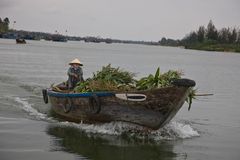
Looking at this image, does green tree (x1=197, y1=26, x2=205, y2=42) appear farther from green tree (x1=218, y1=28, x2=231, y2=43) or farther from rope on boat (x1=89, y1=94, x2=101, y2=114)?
rope on boat (x1=89, y1=94, x2=101, y2=114)

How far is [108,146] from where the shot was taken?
12.3m

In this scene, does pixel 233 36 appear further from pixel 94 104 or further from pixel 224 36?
pixel 94 104

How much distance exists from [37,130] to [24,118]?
6.91 feet

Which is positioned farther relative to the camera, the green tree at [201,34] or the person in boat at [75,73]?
the green tree at [201,34]

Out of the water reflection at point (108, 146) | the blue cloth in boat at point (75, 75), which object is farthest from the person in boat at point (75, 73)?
the water reflection at point (108, 146)

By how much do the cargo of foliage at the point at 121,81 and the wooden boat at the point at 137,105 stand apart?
0.37 m

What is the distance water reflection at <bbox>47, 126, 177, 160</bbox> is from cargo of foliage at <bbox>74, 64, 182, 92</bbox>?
1360 mm

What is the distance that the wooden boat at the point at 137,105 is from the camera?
12359 mm

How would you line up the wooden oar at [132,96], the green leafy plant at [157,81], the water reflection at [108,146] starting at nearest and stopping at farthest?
the water reflection at [108,146] < the wooden oar at [132,96] < the green leafy plant at [157,81]

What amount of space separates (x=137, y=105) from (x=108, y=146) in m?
1.36

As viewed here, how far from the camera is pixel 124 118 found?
43.3 ft

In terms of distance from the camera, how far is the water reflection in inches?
455

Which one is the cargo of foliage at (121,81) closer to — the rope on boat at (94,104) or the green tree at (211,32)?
the rope on boat at (94,104)

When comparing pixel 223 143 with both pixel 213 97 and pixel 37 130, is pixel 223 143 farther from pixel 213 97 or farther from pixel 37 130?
pixel 213 97
